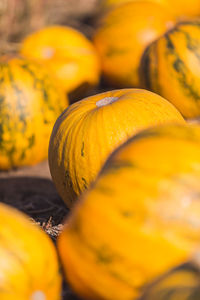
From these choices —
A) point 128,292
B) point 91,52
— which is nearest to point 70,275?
point 128,292

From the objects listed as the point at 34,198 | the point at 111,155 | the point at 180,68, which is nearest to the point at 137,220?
the point at 111,155

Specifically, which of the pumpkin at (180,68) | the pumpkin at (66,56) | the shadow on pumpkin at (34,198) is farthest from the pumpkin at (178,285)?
the pumpkin at (66,56)

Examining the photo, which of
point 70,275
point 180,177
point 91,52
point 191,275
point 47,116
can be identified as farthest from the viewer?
point 91,52

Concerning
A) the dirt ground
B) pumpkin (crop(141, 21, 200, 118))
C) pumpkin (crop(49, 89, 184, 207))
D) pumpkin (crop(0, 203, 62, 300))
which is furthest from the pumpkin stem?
pumpkin (crop(141, 21, 200, 118))

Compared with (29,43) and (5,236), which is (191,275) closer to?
(5,236)

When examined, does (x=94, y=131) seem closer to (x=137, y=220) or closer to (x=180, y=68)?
(x=137, y=220)

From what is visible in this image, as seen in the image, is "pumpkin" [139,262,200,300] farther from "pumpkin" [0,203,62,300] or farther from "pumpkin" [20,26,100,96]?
"pumpkin" [20,26,100,96]
